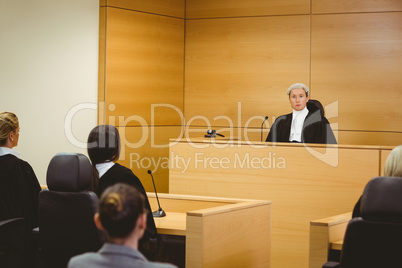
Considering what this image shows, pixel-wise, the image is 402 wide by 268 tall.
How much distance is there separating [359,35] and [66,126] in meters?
3.44

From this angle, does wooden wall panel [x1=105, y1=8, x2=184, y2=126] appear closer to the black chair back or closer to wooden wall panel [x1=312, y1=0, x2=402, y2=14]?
wooden wall panel [x1=312, y1=0, x2=402, y2=14]

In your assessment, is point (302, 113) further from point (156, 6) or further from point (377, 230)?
point (377, 230)

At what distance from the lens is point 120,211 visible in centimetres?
186

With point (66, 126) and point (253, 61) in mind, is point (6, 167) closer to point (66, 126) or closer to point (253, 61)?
point (66, 126)

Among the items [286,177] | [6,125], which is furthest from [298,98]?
[6,125]

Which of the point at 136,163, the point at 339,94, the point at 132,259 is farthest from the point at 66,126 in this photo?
the point at 132,259

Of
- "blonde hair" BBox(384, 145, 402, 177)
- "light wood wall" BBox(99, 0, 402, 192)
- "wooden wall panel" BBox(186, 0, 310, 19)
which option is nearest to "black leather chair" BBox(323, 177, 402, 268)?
"blonde hair" BBox(384, 145, 402, 177)

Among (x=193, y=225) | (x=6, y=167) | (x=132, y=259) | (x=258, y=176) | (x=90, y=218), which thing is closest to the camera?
(x=132, y=259)

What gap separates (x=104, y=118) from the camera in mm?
6473

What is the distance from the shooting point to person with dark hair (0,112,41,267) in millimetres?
3758

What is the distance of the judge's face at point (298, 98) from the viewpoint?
5.83 metres

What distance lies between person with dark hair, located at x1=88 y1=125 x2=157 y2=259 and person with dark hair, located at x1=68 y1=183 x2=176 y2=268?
1493 millimetres

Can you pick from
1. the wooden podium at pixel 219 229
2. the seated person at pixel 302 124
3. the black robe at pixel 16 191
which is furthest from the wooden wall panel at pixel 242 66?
the black robe at pixel 16 191

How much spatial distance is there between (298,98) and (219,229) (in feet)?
8.63
